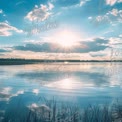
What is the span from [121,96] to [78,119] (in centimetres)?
1146

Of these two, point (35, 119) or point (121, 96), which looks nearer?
point (35, 119)

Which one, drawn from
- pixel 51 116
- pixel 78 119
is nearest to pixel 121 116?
pixel 78 119

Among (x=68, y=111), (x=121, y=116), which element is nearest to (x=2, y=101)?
(x=68, y=111)

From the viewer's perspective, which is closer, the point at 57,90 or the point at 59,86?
the point at 57,90

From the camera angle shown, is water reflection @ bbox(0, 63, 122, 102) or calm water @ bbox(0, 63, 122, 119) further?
water reflection @ bbox(0, 63, 122, 102)

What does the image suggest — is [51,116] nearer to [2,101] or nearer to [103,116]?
[103,116]

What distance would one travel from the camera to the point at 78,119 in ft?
47.9

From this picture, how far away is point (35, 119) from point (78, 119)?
2.59 m

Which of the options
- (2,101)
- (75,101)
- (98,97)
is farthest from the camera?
(98,97)

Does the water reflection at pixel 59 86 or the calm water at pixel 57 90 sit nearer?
the calm water at pixel 57 90

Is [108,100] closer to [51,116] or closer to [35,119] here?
[51,116]

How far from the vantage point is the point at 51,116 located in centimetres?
1495

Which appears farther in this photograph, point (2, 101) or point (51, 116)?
point (2, 101)

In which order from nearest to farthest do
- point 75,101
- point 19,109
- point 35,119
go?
point 35,119, point 19,109, point 75,101
